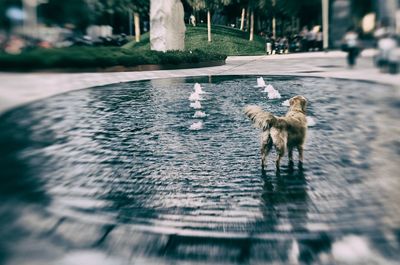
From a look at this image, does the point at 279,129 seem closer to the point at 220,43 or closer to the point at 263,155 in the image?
the point at 263,155

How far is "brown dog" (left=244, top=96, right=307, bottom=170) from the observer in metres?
6.18

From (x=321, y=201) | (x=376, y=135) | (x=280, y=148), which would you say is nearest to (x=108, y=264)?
(x=321, y=201)

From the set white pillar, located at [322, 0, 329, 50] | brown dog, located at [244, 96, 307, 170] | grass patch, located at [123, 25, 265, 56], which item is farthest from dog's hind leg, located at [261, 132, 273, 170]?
grass patch, located at [123, 25, 265, 56]

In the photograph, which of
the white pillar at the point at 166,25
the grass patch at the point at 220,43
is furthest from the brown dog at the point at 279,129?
the grass patch at the point at 220,43

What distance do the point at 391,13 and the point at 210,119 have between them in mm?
5056

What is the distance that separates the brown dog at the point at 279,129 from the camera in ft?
20.3

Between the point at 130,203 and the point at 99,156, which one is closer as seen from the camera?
the point at 130,203

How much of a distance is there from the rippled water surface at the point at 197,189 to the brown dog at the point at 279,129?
0.96ft

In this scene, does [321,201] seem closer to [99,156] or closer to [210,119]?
[99,156]

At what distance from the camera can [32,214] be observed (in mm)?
5156

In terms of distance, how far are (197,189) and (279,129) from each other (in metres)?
1.06

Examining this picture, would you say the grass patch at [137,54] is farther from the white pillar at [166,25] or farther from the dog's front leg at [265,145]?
the dog's front leg at [265,145]

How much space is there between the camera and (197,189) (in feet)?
19.7

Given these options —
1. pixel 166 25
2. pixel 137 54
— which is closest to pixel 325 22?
pixel 137 54
